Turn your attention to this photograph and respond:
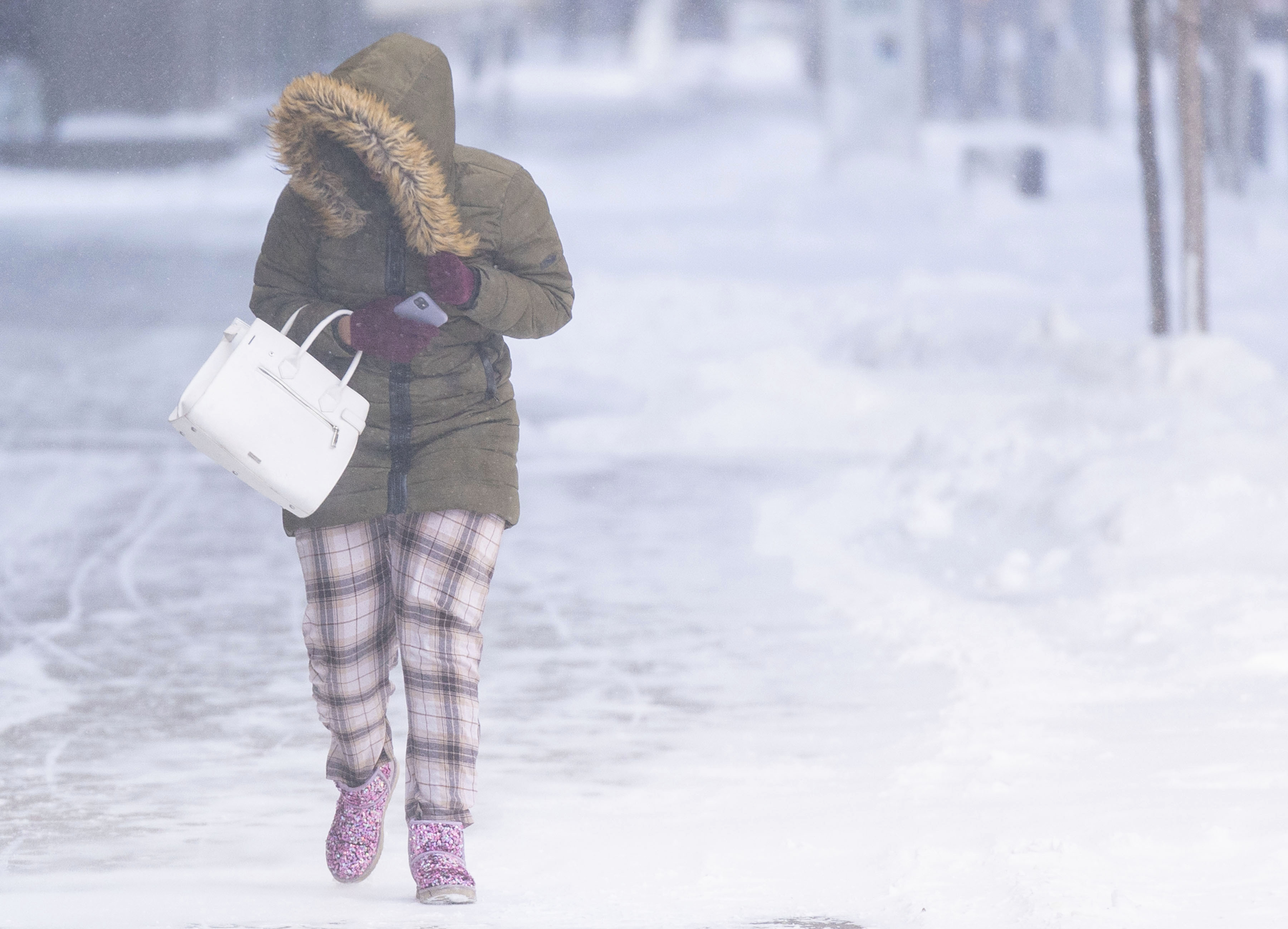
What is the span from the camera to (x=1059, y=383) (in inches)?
467

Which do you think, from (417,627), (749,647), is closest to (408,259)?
(417,627)

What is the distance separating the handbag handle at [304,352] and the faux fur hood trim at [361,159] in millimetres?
166

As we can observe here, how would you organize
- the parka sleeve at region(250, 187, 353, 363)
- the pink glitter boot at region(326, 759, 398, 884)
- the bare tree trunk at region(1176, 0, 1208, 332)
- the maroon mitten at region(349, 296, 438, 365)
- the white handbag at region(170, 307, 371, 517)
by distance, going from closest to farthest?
the white handbag at region(170, 307, 371, 517) < the maroon mitten at region(349, 296, 438, 365) < the parka sleeve at region(250, 187, 353, 363) < the pink glitter boot at region(326, 759, 398, 884) < the bare tree trunk at region(1176, 0, 1208, 332)

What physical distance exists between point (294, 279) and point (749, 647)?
121 inches

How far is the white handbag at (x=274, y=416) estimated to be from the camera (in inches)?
131

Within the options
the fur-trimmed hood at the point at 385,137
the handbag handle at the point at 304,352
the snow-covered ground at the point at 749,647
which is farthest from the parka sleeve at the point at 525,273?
the snow-covered ground at the point at 749,647

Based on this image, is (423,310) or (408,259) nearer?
(423,310)

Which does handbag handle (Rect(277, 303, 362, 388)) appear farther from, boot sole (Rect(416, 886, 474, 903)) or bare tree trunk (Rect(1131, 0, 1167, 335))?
bare tree trunk (Rect(1131, 0, 1167, 335))

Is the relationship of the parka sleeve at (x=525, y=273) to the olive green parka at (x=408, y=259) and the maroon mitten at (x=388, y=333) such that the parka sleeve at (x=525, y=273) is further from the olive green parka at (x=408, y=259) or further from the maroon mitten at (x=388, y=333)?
the maroon mitten at (x=388, y=333)

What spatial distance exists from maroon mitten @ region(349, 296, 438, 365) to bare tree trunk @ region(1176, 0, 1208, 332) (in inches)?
394

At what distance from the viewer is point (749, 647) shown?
6.33m

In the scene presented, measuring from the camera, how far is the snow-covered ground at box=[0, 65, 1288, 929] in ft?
12.3

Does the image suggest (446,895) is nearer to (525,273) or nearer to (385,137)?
(525,273)

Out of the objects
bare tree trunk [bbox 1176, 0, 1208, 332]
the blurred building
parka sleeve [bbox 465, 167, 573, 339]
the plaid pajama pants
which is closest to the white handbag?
the plaid pajama pants
